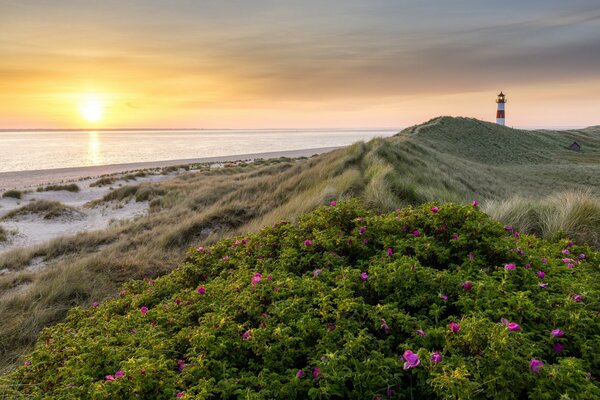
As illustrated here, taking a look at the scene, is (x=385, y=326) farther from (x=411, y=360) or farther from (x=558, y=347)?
(x=558, y=347)

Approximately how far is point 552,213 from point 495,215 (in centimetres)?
106

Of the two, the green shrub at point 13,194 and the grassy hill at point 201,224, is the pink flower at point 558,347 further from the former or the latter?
the green shrub at point 13,194

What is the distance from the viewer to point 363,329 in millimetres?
2520

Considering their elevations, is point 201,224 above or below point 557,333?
below

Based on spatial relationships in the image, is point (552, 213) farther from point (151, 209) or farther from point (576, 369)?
point (151, 209)

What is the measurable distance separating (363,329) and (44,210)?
18.7 m

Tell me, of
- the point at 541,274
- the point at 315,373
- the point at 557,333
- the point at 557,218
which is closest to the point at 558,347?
the point at 557,333

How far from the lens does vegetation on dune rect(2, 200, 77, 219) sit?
16469mm

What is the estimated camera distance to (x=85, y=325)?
11.6 feet

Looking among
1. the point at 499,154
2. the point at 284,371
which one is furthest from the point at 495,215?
the point at 499,154

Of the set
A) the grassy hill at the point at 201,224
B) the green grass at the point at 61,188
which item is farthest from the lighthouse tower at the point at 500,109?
the green grass at the point at 61,188

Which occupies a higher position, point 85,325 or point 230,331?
point 230,331

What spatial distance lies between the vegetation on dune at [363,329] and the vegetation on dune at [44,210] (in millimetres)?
15257

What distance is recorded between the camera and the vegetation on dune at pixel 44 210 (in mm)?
16469
